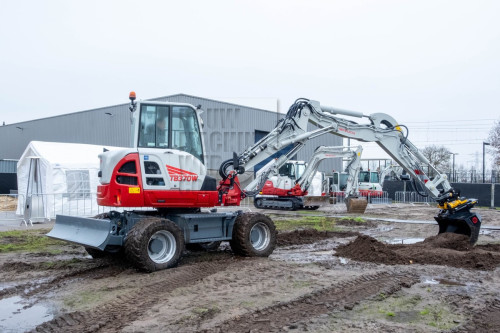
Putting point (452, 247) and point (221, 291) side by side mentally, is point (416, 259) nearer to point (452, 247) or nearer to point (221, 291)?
point (452, 247)

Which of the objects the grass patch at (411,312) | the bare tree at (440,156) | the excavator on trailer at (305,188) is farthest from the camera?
the bare tree at (440,156)

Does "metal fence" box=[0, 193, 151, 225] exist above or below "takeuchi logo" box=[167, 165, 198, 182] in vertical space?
below

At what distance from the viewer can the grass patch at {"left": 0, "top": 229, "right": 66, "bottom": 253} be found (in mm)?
11752

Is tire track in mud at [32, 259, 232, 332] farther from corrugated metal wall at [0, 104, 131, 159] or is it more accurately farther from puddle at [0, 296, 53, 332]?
corrugated metal wall at [0, 104, 131, 159]

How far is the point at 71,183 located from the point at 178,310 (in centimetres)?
1495

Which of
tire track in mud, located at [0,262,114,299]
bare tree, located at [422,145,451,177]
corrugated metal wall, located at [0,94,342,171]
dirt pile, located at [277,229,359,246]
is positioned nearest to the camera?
tire track in mud, located at [0,262,114,299]

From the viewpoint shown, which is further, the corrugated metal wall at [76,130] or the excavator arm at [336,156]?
the corrugated metal wall at [76,130]

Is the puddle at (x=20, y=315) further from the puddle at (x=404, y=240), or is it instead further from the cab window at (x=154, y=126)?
the puddle at (x=404, y=240)

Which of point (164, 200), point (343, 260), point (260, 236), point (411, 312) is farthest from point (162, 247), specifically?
point (411, 312)

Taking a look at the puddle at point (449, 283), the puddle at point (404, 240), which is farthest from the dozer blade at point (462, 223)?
the puddle at point (449, 283)

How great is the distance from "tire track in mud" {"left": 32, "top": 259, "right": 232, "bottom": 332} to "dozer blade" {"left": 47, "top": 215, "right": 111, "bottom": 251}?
42.1 inches

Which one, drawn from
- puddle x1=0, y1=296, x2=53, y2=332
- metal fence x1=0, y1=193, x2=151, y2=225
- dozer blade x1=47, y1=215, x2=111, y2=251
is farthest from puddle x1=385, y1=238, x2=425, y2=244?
metal fence x1=0, y1=193, x2=151, y2=225

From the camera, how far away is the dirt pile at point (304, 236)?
42.3ft

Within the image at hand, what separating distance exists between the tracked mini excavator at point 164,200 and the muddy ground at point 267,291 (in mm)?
468
